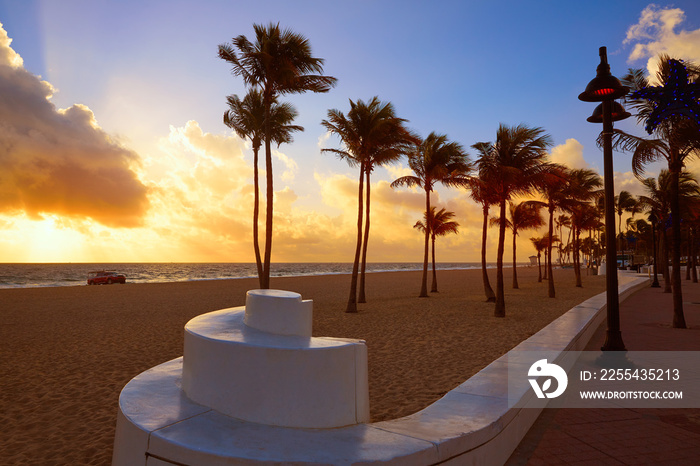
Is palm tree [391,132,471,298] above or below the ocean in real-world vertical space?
above

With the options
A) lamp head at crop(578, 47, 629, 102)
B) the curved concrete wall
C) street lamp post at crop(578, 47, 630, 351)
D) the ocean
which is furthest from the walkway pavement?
the ocean

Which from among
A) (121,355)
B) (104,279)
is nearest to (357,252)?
(121,355)

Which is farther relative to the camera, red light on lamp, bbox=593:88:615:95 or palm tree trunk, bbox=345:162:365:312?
palm tree trunk, bbox=345:162:365:312

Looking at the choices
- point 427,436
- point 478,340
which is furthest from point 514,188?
point 427,436

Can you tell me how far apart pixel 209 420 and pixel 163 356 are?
21.5ft

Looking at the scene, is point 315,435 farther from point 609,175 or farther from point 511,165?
point 511,165

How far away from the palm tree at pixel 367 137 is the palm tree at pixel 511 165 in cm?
399

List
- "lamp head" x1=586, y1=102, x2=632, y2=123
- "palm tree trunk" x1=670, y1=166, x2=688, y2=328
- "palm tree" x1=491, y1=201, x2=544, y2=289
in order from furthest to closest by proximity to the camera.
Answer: "palm tree" x1=491, y1=201, x2=544, y2=289 → "palm tree trunk" x1=670, y1=166, x2=688, y2=328 → "lamp head" x1=586, y1=102, x2=632, y2=123

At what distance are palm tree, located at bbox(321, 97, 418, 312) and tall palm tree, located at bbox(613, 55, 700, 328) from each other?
8.88 meters

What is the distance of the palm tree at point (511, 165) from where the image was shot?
15.3 meters

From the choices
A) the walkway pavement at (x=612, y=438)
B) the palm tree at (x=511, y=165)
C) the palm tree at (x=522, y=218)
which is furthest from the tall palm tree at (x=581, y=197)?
the walkway pavement at (x=612, y=438)

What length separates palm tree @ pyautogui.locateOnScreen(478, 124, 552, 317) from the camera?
15289mm

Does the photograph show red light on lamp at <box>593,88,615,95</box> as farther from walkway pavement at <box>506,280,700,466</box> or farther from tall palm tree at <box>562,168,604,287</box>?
tall palm tree at <box>562,168,604,287</box>

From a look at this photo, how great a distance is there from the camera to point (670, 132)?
10.4m
